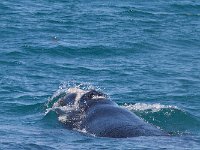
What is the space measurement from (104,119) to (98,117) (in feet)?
1.28

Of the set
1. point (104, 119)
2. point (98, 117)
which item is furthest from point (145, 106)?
point (104, 119)

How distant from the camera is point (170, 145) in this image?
15516 mm

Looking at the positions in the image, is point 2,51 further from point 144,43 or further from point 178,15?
point 178,15

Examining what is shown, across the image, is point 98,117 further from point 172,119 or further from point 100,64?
point 100,64

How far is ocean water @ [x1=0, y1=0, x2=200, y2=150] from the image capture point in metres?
18.2

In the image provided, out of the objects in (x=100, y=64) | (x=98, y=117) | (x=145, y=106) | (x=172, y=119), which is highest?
(x=98, y=117)

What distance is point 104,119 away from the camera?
Answer: 19.0m

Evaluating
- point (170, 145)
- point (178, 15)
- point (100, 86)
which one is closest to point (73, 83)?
point (100, 86)

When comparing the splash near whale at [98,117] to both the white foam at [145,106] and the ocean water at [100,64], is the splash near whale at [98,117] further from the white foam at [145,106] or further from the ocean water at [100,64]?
the white foam at [145,106]

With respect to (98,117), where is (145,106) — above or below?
below

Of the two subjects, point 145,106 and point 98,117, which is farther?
point 145,106

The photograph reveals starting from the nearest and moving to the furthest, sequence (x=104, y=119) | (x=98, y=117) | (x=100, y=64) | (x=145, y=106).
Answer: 1. (x=104, y=119)
2. (x=98, y=117)
3. (x=145, y=106)
4. (x=100, y=64)

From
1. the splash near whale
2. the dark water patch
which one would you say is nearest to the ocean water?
the dark water patch

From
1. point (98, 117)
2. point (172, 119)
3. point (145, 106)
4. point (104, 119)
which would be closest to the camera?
point (104, 119)
